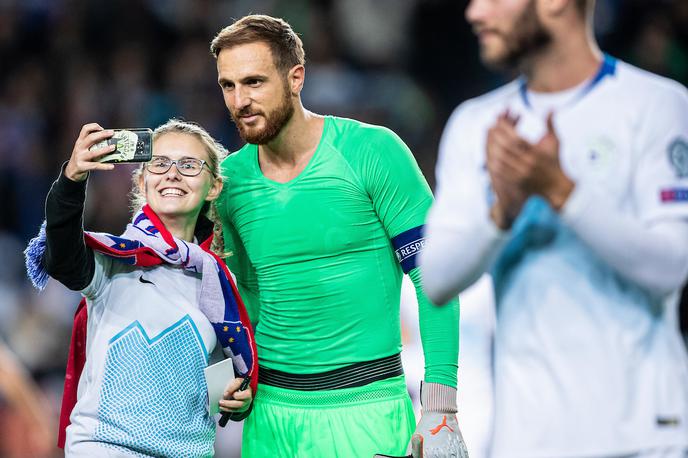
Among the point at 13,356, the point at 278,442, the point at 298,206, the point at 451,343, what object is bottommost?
the point at 13,356

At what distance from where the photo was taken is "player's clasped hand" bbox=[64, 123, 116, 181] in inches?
131

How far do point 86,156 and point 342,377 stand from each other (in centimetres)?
112

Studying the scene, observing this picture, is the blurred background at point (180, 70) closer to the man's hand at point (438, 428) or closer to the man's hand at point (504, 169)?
the man's hand at point (438, 428)

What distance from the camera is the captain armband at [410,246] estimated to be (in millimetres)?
3691

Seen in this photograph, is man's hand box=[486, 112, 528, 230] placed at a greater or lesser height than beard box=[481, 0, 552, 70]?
lesser

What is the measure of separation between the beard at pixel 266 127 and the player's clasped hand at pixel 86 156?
48cm

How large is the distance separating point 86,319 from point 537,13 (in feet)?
6.52

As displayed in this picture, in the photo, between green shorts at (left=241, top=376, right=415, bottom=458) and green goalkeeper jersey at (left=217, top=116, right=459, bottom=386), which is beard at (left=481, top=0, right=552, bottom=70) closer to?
green goalkeeper jersey at (left=217, top=116, right=459, bottom=386)

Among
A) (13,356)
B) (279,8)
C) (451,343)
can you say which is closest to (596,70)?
(451,343)

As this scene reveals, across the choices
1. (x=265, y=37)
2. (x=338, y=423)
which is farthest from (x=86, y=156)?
(x=338, y=423)

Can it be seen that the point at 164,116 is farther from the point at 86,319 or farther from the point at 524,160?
the point at 524,160

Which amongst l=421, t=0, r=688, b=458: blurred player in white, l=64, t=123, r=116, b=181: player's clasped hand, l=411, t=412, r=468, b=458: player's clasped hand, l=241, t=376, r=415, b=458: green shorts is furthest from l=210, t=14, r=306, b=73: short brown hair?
l=421, t=0, r=688, b=458: blurred player in white

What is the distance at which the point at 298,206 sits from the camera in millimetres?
3727

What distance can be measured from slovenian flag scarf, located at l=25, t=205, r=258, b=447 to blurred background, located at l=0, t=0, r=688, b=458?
15.4ft
